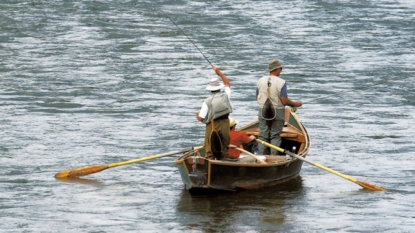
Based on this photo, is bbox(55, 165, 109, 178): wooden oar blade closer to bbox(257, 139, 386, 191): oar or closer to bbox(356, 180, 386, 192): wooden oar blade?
bbox(257, 139, 386, 191): oar

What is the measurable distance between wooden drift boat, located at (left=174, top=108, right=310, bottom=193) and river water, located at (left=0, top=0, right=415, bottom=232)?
0.21 meters

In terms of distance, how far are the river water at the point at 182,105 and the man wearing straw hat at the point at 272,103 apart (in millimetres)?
984

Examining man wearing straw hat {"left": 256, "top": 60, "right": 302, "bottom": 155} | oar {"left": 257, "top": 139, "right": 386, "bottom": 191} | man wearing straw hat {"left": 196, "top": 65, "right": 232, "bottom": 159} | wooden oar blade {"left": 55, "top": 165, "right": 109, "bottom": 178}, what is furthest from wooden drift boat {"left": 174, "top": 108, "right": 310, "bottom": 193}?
wooden oar blade {"left": 55, "top": 165, "right": 109, "bottom": 178}

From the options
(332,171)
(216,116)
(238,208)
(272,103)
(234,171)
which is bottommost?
(238,208)

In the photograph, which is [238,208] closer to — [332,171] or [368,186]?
[332,171]

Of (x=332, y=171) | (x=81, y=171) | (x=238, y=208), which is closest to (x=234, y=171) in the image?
(x=238, y=208)

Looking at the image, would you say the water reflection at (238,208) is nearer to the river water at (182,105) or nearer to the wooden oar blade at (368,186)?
the river water at (182,105)

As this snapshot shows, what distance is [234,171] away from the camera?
16375 mm

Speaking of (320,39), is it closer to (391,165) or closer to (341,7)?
(341,7)

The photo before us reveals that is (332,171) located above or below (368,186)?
above

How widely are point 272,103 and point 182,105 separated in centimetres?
871

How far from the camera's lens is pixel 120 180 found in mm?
18203

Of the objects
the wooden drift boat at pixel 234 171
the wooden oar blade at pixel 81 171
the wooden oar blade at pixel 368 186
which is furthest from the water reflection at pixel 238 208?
the wooden oar blade at pixel 81 171

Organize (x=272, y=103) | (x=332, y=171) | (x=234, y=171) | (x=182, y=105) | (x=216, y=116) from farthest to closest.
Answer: (x=182, y=105), (x=272, y=103), (x=332, y=171), (x=234, y=171), (x=216, y=116)
